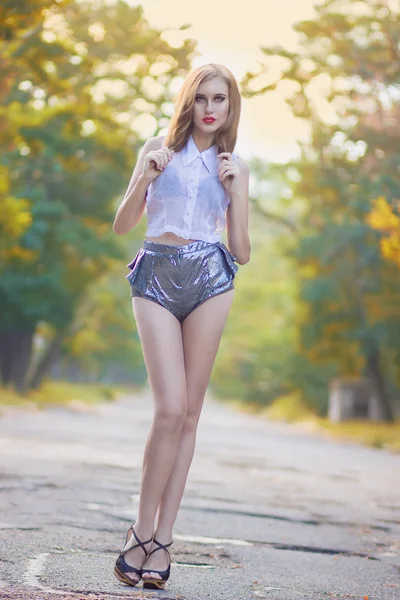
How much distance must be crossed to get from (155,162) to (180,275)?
0.46m

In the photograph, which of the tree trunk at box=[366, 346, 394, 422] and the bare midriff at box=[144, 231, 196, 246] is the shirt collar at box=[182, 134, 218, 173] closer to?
the bare midriff at box=[144, 231, 196, 246]

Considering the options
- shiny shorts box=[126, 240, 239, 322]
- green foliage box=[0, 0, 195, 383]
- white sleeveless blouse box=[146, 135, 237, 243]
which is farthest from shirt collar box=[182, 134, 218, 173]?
green foliage box=[0, 0, 195, 383]

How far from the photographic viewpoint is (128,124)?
83.5ft

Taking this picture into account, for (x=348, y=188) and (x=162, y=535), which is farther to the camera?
(x=348, y=188)

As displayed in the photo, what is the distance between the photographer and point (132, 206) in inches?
167

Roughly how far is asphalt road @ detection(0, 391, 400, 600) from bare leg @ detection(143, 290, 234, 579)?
1.15 feet

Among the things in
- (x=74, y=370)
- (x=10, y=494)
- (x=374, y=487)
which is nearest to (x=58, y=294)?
(x=374, y=487)

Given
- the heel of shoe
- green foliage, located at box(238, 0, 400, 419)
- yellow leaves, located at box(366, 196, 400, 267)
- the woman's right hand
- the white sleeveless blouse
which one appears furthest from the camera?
green foliage, located at box(238, 0, 400, 419)

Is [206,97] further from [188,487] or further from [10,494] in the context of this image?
[188,487]

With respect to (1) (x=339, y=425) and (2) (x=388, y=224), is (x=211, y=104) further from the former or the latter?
(1) (x=339, y=425)

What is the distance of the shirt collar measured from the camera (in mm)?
4301

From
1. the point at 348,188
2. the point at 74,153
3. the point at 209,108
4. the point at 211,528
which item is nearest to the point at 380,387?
the point at 348,188

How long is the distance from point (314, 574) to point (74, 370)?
5651cm

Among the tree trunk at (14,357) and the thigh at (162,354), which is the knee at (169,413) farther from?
the tree trunk at (14,357)
